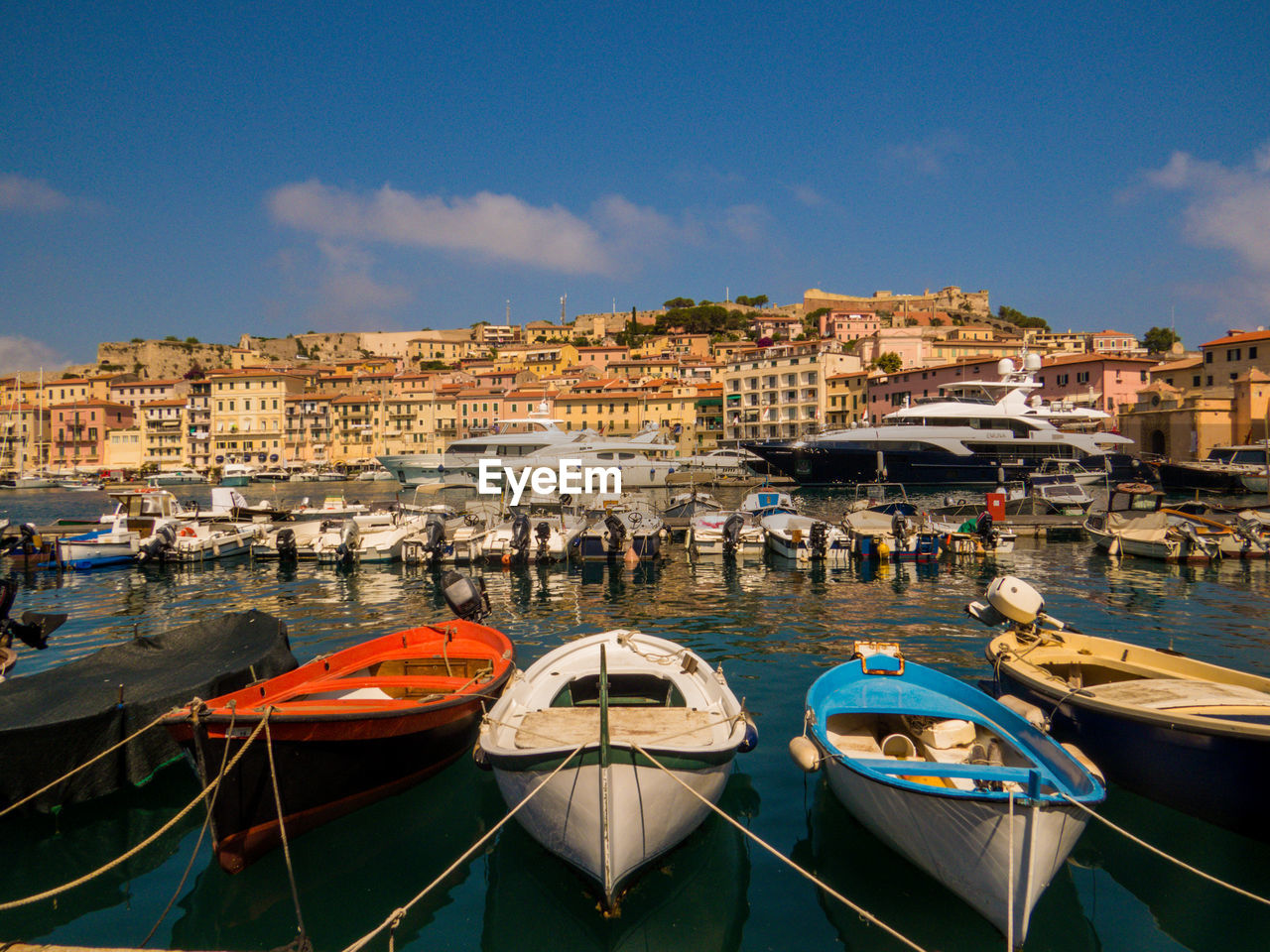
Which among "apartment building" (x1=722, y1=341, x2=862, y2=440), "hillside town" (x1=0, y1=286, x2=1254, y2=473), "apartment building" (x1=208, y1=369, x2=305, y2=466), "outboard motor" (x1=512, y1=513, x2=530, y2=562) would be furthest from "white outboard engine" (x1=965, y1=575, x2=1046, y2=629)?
"apartment building" (x1=208, y1=369, x2=305, y2=466)

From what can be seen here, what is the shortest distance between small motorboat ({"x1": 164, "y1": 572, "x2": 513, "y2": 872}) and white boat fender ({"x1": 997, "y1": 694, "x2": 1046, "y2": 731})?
208 inches

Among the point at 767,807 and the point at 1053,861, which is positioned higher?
the point at 1053,861

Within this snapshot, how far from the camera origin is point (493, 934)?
17.4ft

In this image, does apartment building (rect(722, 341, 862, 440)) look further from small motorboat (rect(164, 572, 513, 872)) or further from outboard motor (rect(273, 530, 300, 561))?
small motorboat (rect(164, 572, 513, 872))

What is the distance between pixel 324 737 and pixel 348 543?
1879cm

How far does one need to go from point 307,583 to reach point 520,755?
18.0 m

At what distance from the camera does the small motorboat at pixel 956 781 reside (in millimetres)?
4445

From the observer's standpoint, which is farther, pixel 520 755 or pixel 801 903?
pixel 801 903

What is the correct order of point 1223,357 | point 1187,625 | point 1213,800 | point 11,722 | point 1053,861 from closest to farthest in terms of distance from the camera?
point 1053,861
point 1213,800
point 11,722
point 1187,625
point 1223,357

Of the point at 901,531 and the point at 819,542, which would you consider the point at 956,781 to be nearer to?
the point at 819,542

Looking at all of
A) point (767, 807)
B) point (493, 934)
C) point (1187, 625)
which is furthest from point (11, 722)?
point (1187, 625)

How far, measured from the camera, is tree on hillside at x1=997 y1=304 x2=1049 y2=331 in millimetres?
131738

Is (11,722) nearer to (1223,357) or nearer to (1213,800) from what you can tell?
(1213,800)

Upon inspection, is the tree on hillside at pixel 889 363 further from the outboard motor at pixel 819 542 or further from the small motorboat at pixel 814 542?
the outboard motor at pixel 819 542
